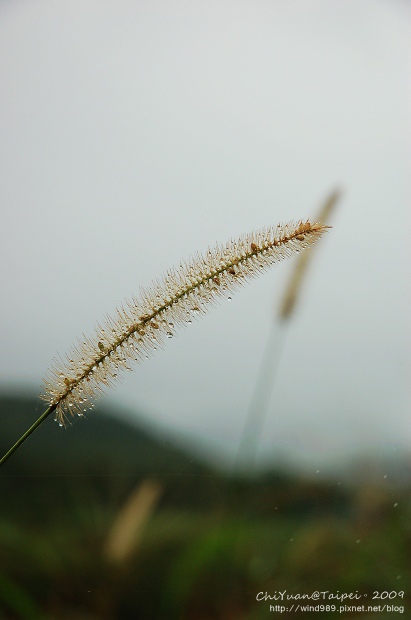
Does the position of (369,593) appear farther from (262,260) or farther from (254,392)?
(262,260)

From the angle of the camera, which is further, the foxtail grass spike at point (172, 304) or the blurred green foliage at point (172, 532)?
the blurred green foliage at point (172, 532)

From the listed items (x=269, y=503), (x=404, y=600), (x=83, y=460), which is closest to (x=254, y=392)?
(x=269, y=503)

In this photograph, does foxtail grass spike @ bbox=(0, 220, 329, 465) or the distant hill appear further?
the distant hill

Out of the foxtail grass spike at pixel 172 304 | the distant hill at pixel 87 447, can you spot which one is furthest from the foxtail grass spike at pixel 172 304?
the distant hill at pixel 87 447

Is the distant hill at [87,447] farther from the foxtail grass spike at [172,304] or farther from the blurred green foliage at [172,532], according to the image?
the foxtail grass spike at [172,304]

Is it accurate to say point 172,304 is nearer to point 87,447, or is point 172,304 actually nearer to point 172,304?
point 172,304

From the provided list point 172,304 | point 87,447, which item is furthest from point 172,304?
point 87,447

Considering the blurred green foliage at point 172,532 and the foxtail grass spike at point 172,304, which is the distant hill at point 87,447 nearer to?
the blurred green foliage at point 172,532

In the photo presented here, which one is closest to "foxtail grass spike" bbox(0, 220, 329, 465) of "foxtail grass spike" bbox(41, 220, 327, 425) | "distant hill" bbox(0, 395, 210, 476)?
"foxtail grass spike" bbox(41, 220, 327, 425)

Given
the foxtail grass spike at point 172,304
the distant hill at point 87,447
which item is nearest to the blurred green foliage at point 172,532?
the distant hill at point 87,447

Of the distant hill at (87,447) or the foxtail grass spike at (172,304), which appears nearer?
the foxtail grass spike at (172,304)

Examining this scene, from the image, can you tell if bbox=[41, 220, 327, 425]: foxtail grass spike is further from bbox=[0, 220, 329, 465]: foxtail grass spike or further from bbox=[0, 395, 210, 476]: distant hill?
bbox=[0, 395, 210, 476]: distant hill
